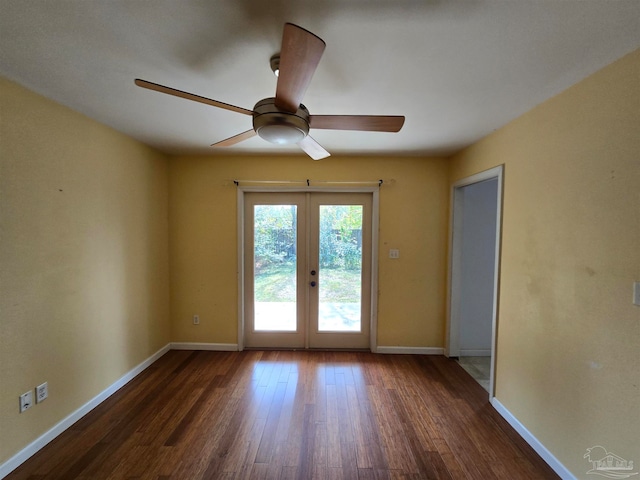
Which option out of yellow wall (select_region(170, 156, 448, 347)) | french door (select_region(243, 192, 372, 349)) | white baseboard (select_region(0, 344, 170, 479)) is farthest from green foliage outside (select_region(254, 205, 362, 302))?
white baseboard (select_region(0, 344, 170, 479))

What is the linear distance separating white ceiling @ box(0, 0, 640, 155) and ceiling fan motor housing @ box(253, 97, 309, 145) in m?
0.24

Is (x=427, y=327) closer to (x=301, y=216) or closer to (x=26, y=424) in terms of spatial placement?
(x=301, y=216)

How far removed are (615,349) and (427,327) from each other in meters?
1.98

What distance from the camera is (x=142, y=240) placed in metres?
2.77

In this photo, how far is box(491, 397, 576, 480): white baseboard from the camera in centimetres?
159

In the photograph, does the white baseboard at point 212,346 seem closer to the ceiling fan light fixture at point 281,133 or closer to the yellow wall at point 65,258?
the yellow wall at point 65,258

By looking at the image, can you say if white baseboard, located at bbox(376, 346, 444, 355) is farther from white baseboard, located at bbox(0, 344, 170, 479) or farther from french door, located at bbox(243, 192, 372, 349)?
white baseboard, located at bbox(0, 344, 170, 479)

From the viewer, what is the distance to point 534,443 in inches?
70.8

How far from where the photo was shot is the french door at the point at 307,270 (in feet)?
10.6

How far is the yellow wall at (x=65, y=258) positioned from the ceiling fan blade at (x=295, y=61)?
1710mm

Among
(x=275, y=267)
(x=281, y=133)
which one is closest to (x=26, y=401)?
(x=275, y=267)

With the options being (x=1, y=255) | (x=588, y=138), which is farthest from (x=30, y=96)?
(x=588, y=138)

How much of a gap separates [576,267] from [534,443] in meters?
1.26

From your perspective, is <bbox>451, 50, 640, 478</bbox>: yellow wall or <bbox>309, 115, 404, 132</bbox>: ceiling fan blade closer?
<bbox>451, 50, 640, 478</bbox>: yellow wall
